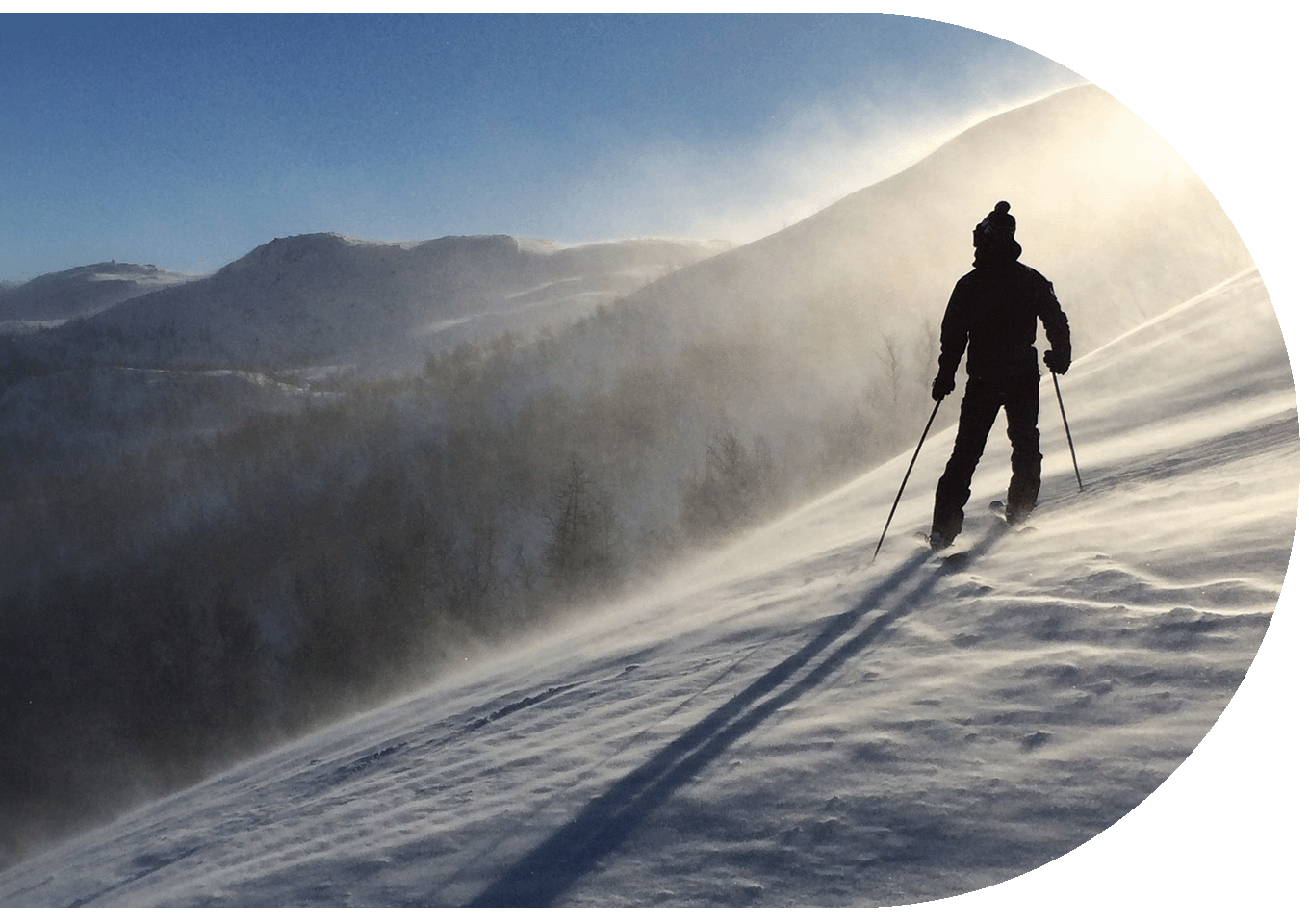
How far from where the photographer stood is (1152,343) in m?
5.70

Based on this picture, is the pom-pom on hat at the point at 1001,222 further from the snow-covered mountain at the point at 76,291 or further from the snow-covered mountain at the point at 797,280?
the snow-covered mountain at the point at 76,291

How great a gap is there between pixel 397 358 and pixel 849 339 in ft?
11.8

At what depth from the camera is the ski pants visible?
465 centimetres

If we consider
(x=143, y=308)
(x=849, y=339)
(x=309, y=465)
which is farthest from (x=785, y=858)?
(x=143, y=308)

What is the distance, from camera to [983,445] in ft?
15.4

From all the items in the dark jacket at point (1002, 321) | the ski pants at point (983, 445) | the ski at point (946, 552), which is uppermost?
the dark jacket at point (1002, 321)

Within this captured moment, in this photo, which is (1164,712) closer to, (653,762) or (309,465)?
(653,762)

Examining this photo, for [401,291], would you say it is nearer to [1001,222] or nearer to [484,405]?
[484,405]

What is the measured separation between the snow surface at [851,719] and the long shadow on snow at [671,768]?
0.04 feet

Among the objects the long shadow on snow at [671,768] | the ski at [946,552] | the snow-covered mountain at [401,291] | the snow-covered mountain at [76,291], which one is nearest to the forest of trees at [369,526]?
the snow-covered mountain at [401,291]

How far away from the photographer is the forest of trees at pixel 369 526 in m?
6.14

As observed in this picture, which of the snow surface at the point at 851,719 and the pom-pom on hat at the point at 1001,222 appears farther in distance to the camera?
the pom-pom on hat at the point at 1001,222

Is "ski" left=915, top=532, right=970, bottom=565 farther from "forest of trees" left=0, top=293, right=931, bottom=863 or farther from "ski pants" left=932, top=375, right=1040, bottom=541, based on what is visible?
"forest of trees" left=0, top=293, right=931, bottom=863

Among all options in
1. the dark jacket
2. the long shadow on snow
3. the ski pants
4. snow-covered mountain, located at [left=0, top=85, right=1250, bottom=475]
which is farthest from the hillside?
the long shadow on snow
